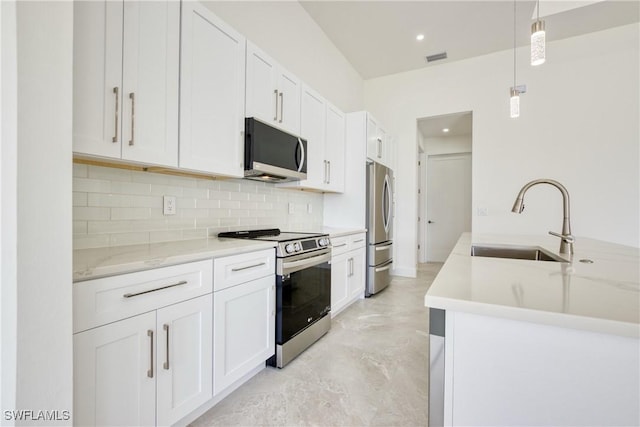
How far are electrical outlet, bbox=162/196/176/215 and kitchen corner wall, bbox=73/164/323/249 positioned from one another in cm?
2

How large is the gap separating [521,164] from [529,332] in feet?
14.0

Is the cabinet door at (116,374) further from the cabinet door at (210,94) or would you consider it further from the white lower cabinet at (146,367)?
the cabinet door at (210,94)

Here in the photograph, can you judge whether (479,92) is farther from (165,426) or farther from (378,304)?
(165,426)

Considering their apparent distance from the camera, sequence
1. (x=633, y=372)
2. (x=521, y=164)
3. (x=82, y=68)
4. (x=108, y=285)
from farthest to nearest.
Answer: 1. (x=521, y=164)
2. (x=82, y=68)
3. (x=108, y=285)
4. (x=633, y=372)

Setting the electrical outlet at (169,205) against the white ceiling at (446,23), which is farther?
the white ceiling at (446,23)

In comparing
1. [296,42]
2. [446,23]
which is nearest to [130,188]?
[296,42]

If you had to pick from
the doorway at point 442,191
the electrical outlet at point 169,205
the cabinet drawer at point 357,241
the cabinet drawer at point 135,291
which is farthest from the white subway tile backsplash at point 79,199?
the doorway at point 442,191

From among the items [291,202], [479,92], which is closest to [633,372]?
[291,202]

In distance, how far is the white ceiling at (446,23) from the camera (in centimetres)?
333

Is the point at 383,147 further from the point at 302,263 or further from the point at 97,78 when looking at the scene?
the point at 97,78

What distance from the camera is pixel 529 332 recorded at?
0.66 metres

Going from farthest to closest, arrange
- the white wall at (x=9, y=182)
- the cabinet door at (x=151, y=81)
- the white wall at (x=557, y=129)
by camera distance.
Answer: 1. the white wall at (x=557, y=129)
2. the cabinet door at (x=151, y=81)
3. the white wall at (x=9, y=182)

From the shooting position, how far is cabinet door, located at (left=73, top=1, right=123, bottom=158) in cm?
122

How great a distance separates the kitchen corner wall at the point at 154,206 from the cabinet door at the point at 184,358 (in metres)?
0.60
